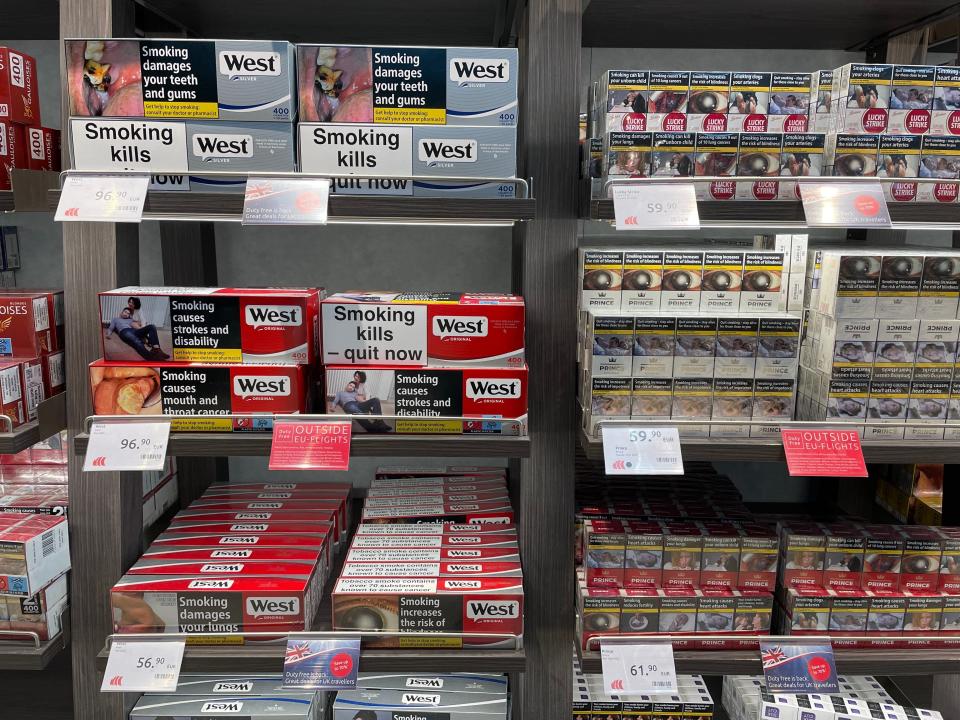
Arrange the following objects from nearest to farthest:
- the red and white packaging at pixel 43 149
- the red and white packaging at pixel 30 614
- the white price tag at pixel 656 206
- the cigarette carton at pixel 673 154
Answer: the white price tag at pixel 656 206, the cigarette carton at pixel 673 154, the red and white packaging at pixel 30 614, the red and white packaging at pixel 43 149

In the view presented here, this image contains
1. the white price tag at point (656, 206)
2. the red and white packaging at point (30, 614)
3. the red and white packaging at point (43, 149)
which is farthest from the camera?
the red and white packaging at point (43, 149)

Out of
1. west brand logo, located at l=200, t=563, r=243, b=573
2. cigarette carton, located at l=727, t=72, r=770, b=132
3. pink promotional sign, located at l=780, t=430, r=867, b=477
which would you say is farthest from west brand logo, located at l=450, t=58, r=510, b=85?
west brand logo, located at l=200, t=563, r=243, b=573

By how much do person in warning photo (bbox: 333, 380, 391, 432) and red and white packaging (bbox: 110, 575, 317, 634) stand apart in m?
0.38

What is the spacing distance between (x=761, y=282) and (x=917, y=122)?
445 mm

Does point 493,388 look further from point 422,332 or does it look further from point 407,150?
point 407,150

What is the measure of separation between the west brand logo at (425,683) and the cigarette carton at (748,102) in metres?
1.37

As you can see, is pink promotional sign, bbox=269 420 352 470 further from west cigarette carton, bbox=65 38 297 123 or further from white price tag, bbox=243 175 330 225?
west cigarette carton, bbox=65 38 297 123

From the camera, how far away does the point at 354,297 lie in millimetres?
1521

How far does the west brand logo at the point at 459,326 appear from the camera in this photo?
57.4 inches

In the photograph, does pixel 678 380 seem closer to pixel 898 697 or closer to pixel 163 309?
pixel 163 309

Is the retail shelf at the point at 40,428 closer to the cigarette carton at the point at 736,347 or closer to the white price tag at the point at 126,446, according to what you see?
the white price tag at the point at 126,446

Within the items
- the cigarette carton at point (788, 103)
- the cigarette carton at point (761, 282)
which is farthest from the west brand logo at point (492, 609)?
the cigarette carton at point (788, 103)

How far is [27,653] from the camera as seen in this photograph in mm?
1494

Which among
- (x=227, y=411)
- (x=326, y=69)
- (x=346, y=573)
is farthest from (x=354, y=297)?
(x=346, y=573)
